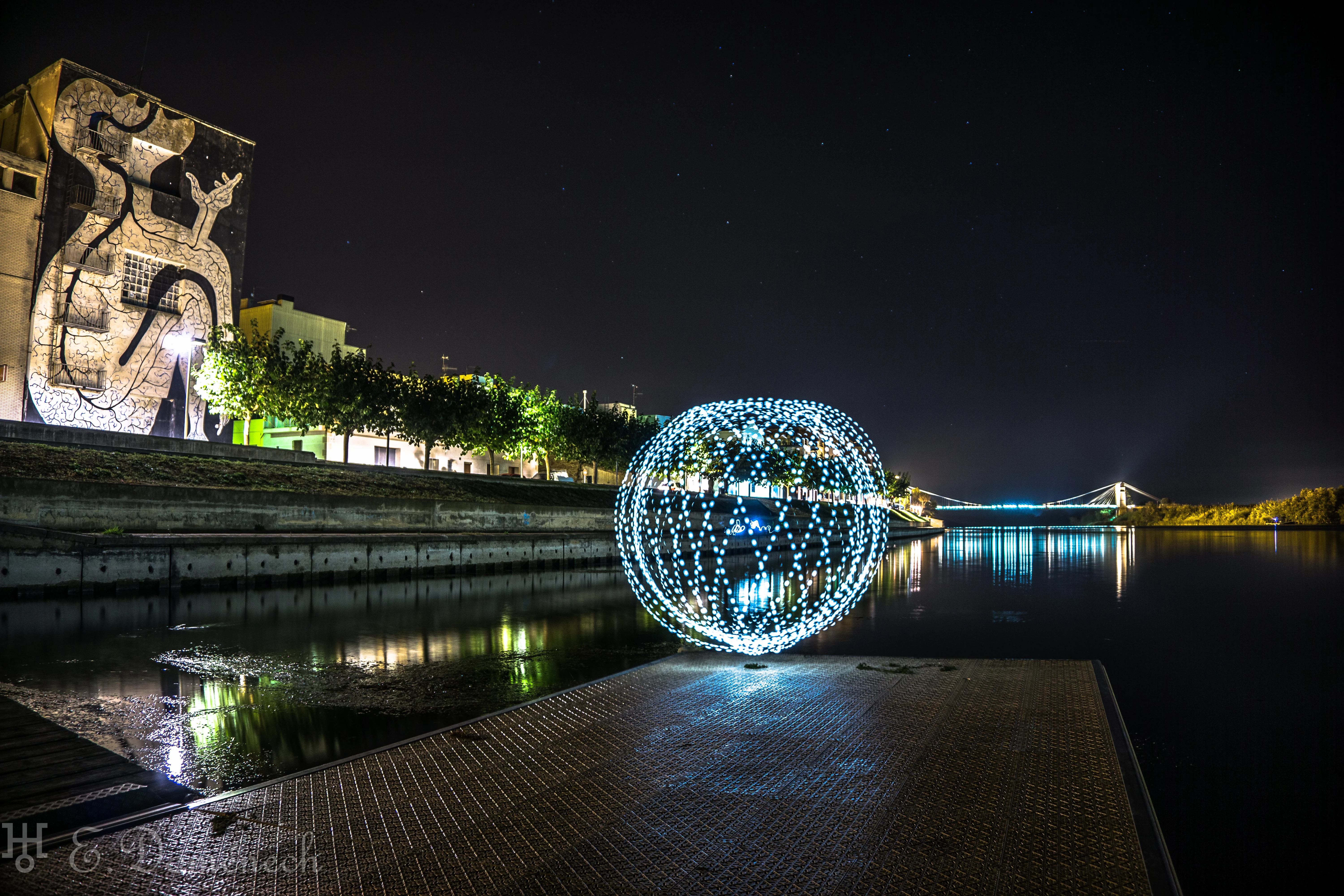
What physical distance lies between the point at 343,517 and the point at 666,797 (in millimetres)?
20652

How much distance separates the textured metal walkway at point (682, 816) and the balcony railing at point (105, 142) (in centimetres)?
4002

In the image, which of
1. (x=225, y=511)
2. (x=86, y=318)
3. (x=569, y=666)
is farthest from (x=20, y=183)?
(x=569, y=666)

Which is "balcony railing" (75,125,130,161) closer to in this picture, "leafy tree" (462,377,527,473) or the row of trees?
the row of trees

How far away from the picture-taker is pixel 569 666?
9320mm

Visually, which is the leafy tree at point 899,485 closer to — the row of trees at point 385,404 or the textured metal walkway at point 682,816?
the row of trees at point 385,404

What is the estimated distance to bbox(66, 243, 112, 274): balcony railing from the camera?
111 ft

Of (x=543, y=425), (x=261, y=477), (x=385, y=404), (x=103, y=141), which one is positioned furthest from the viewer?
(x=543, y=425)

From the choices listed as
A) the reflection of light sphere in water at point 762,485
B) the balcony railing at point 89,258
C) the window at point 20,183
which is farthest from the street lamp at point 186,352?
the reflection of light sphere in water at point 762,485

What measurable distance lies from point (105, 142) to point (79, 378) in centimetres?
1054

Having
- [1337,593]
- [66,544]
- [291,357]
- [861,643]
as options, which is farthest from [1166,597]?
[291,357]

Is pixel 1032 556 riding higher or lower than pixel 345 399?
lower

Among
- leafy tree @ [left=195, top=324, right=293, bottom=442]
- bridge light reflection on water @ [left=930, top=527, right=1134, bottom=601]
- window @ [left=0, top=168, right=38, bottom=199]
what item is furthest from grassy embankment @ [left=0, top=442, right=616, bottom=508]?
window @ [left=0, top=168, right=38, bottom=199]

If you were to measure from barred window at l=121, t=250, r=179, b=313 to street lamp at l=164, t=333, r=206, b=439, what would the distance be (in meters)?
1.29

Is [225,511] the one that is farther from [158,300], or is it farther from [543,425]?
[543,425]
